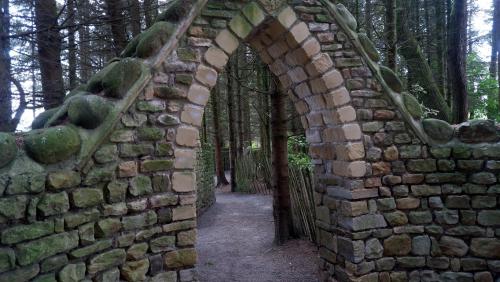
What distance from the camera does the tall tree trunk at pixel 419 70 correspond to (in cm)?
841

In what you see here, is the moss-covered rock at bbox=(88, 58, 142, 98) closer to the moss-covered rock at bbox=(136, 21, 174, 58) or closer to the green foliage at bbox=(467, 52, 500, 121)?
the moss-covered rock at bbox=(136, 21, 174, 58)

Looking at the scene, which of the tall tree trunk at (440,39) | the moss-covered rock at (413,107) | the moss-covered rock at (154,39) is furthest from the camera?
the tall tree trunk at (440,39)

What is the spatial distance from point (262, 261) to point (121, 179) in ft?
13.1

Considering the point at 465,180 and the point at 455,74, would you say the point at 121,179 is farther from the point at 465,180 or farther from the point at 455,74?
the point at 455,74

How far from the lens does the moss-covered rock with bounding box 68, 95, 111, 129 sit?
9.60 ft

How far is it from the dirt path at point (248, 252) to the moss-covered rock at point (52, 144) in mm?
3786

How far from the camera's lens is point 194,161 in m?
3.66

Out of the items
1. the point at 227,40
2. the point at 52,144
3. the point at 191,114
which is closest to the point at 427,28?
the point at 227,40

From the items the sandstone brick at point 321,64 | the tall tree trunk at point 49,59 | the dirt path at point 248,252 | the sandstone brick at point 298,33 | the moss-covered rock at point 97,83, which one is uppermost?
the tall tree trunk at point 49,59

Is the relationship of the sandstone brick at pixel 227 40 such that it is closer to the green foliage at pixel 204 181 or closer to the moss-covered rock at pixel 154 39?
the moss-covered rock at pixel 154 39

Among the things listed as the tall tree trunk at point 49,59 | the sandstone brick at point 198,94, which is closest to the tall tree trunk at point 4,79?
the tall tree trunk at point 49,59

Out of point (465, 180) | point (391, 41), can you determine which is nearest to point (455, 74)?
point (391, 41)

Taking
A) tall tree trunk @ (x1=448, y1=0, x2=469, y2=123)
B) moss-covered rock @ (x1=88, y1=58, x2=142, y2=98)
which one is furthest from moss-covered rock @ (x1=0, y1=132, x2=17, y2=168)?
tall tree trunk @ (x1=448, y1=0, x2=469, y2=123)

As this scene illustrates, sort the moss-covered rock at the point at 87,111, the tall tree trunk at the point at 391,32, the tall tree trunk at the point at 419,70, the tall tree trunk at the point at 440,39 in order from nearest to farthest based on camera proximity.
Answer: the moss-covered rock at the point at 87,111 → the tall tree trunk at the point at 391,32 → the tall tree trunk at the point at 419,70 → the tall tree trunk at the point at 440,39
